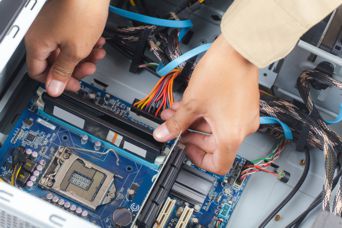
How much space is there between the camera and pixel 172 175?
1.58m

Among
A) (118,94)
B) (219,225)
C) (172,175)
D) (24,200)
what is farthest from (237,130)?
(24,200)

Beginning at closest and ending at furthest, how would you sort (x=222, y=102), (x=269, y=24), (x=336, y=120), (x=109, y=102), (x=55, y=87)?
(x=269, y=24) < (x=222, y=102) < (x=55, y=87) < (x=336, y=120) < (x=109, y=102)

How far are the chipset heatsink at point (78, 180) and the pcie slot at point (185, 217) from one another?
0.73ft

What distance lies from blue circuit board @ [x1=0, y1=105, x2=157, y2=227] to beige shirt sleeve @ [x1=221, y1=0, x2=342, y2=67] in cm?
52

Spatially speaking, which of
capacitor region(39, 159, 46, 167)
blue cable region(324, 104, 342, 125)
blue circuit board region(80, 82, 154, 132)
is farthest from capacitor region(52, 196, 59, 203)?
blue cable region(324, 104, 342, 125)

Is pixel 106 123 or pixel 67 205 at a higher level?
pixel 106 123

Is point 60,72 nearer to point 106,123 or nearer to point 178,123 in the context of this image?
point 106,123

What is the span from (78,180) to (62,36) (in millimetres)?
448

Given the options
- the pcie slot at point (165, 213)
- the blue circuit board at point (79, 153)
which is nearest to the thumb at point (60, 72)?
the blue circuit board at point (79, 153)

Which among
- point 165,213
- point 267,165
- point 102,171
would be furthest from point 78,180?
point 267,165

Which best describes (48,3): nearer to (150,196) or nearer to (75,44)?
(75,44)

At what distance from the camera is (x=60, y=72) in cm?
154

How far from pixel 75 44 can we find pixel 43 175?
43 cm

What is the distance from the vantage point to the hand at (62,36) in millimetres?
1447
